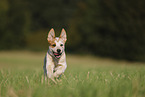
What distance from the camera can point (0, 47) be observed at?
26.0 m

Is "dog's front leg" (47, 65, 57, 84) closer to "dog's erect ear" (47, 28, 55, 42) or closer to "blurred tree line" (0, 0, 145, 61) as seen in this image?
"dog's erect ear" (47, 28, 55, 42)

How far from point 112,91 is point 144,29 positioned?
1968 centimetres

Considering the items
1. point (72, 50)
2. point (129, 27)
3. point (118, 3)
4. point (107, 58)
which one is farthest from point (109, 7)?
point (72, 50)

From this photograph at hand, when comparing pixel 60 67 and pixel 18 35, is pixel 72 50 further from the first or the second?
pixel 60 67

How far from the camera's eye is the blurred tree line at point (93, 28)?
20.5 metres

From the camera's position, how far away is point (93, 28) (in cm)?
2319

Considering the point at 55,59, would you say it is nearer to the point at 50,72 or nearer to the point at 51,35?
the point at 50,72

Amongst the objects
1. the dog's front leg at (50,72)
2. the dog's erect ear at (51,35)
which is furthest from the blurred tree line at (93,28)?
the dog's front leg at (50,72)

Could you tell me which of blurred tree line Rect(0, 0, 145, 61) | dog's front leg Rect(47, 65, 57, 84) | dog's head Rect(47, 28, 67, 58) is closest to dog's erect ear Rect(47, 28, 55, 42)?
dog's head Rect(47, 28, 67, 58)

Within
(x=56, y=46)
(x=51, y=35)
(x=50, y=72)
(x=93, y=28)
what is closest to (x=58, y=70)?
(x=50, y=72)

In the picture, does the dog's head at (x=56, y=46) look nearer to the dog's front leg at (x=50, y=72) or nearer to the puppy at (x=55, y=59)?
the puppy at (x=55, y=59)

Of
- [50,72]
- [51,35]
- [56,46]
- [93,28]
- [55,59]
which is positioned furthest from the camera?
[93,28]

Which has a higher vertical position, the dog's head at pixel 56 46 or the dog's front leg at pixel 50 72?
the dog's head at pixel 56 46

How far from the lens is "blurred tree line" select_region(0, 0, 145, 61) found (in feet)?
67.2
